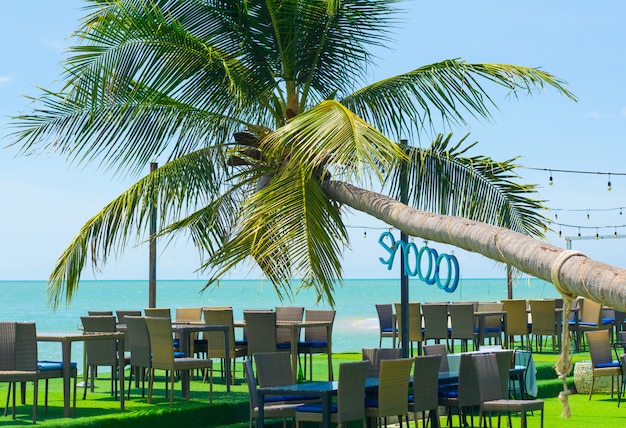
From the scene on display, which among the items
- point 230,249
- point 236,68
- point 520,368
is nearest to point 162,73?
point 236,68

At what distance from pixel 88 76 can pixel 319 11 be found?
8.16 feet

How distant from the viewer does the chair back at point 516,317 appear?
15914 mm

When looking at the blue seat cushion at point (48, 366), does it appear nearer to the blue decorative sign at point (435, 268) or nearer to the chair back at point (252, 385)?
the chair back at point (252, 385)

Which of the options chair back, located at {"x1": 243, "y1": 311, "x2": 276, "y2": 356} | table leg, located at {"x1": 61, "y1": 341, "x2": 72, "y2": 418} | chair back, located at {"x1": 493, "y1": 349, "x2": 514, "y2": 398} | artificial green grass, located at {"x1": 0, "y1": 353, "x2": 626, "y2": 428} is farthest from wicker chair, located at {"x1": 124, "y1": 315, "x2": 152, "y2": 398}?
chair back, located at {"x1": 493, "y1": 349, "x2": 514, "y2": 398}

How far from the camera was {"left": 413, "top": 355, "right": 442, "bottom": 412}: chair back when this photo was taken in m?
8.12

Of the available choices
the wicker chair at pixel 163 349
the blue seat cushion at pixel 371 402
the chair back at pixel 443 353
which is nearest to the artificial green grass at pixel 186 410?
the wicker chair at pixel 163 349

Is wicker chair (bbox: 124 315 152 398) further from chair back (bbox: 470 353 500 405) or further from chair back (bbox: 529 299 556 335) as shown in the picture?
chair back (bbox: 529 299 556 335)

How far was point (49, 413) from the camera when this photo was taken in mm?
9469

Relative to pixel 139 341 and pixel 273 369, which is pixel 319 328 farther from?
pixel 273 369

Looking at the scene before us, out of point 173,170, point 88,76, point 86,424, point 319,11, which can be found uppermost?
point 319,11

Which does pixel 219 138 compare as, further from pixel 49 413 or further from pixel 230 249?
pixel 49 413

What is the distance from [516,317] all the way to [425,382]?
808 cm

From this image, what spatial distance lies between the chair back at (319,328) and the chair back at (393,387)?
13.6 ft

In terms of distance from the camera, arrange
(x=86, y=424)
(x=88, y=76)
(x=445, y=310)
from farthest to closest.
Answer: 1. (x=445, y=310)
2. (x=88, y=76)
3. (x=86, y=424)
